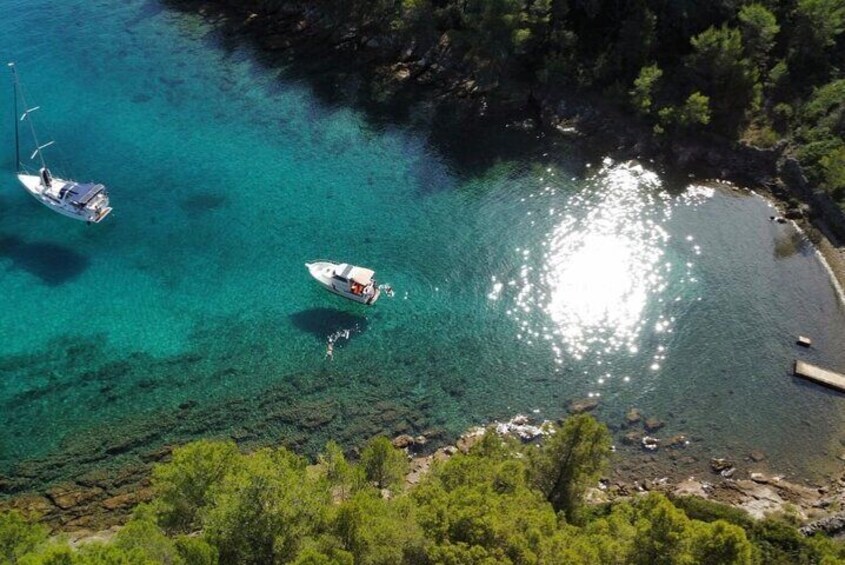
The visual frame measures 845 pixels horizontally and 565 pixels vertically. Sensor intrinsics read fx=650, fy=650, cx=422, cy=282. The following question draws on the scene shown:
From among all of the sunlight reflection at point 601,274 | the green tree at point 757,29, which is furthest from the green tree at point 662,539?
the green tree at point 757,29

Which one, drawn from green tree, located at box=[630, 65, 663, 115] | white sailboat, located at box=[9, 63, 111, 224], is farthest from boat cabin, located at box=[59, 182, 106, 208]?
green tree, located at box=[630, 65, 663, 115]

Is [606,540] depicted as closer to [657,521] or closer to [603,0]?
[657,521]

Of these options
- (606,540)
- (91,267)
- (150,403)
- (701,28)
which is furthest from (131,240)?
(701,28)

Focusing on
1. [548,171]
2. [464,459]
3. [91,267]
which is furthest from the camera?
[548,171]

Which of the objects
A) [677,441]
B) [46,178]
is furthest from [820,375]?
[46,178]

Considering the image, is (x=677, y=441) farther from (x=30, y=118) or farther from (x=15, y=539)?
(x=30, y=118)

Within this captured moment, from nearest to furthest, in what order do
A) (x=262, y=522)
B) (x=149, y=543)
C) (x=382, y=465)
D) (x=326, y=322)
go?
(x=149, y=543), (x=262, y=522), (x=382, y=465), (x=326, y=322)
